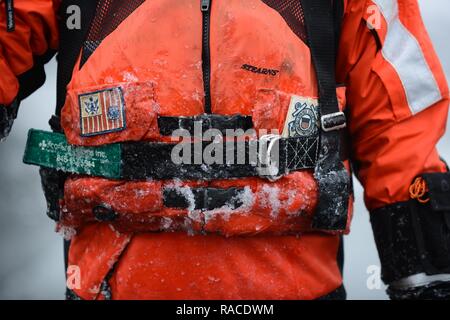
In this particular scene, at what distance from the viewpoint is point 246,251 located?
161cm

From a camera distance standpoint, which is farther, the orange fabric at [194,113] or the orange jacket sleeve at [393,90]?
the orange jacket sleeve at [393,90]

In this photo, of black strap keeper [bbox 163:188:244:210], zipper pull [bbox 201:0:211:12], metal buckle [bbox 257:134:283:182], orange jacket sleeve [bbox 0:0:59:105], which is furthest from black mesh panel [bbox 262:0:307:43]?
orange jacket sleeve [bbox 0:0:59:105]

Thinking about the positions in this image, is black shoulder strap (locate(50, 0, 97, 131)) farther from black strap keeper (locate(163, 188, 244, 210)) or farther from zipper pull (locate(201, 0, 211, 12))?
black strap keeper (locate(163, 188, 244, 210))

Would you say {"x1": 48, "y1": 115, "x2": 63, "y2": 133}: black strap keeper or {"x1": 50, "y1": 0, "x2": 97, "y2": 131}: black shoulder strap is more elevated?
{"x1": 50, "y1": 0, "x2": 97, "y2": 131}: black shoulder strap

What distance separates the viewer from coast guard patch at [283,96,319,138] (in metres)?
1.62

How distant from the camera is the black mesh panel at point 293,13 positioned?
1.67 m

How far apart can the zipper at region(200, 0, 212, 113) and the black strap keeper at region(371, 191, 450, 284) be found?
505 mm

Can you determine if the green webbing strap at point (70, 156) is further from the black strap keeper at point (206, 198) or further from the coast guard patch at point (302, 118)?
the coast guard patch at point (302, 118)

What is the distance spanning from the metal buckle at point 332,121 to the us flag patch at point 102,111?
420 millimetres

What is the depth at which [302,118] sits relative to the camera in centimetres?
164

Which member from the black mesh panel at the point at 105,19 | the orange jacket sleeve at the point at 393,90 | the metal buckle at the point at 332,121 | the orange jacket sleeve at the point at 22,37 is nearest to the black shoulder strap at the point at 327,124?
the metal buckle at the point at 332,121

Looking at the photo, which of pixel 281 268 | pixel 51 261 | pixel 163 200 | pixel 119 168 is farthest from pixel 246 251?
pixel 51 261
